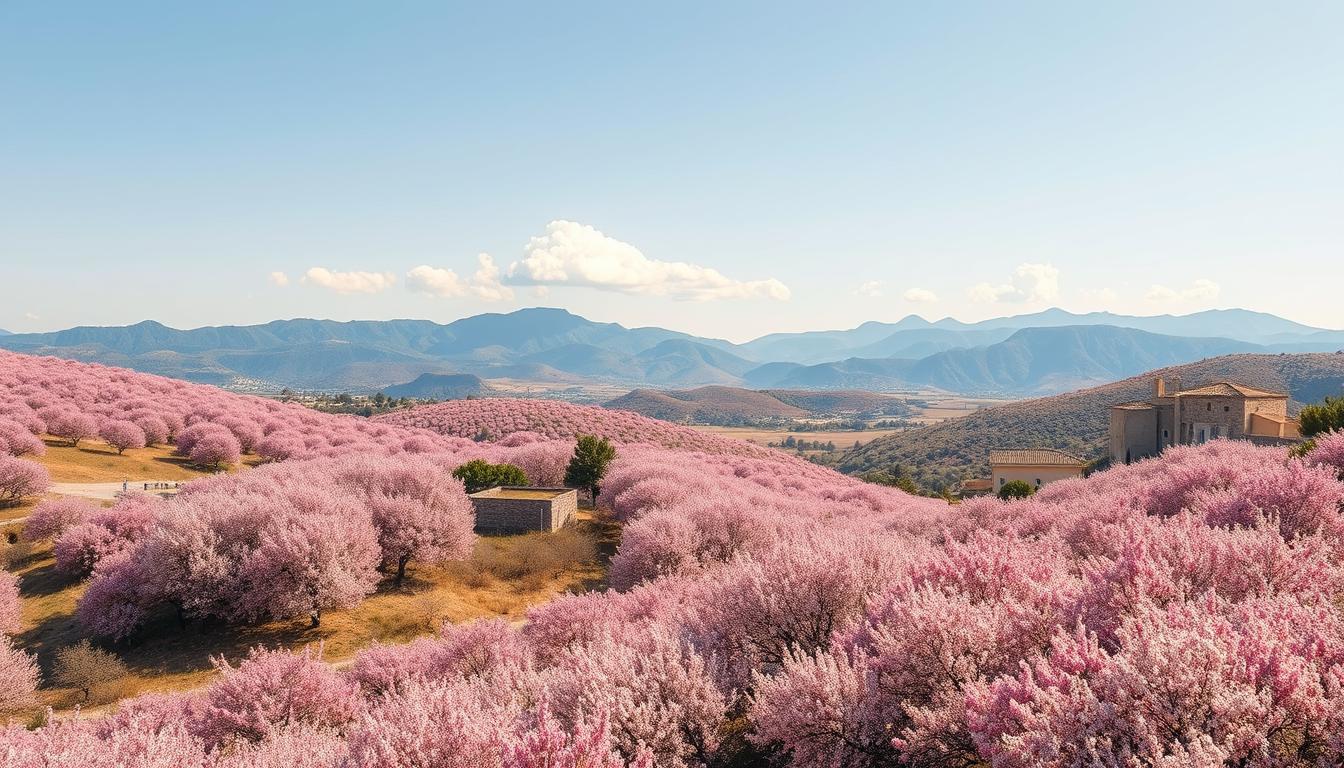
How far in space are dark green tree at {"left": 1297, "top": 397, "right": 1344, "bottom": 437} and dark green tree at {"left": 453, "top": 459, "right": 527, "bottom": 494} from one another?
94.3 feet

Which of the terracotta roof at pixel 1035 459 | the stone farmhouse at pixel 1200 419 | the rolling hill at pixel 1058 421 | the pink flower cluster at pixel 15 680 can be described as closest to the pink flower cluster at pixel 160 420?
the pink flower cluster at pixel 15 680

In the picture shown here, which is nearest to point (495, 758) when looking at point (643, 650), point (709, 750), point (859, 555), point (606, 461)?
point (709, 750)

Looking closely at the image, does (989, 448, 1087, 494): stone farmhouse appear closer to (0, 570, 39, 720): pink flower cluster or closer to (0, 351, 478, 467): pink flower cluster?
(0, 351, 478, 467): pink flower cluster

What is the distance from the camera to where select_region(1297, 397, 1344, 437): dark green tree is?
22.6 meters

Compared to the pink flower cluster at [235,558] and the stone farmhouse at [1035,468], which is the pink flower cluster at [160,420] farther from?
the stone farmhouse at [1035,468]

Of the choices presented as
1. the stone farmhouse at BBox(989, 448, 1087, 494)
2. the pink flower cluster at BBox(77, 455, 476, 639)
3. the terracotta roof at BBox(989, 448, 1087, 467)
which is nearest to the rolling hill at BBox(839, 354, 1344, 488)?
the terracotta roof at BBox(989, 448, 1087, 467)

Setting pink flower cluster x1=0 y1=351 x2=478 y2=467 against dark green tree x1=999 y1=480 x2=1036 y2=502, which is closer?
pink flower cluster x1=0 y1=351 x2=478 y2=467

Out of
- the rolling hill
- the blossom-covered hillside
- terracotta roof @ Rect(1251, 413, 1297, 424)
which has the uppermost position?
the blossom-covered hillside

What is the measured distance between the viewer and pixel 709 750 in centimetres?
605

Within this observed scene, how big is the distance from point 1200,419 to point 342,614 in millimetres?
44638

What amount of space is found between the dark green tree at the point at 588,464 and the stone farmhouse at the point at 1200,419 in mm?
32316

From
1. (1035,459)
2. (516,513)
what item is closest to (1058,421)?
(1035,459)

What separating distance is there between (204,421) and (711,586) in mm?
40506

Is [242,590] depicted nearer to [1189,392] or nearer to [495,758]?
[495,758]
